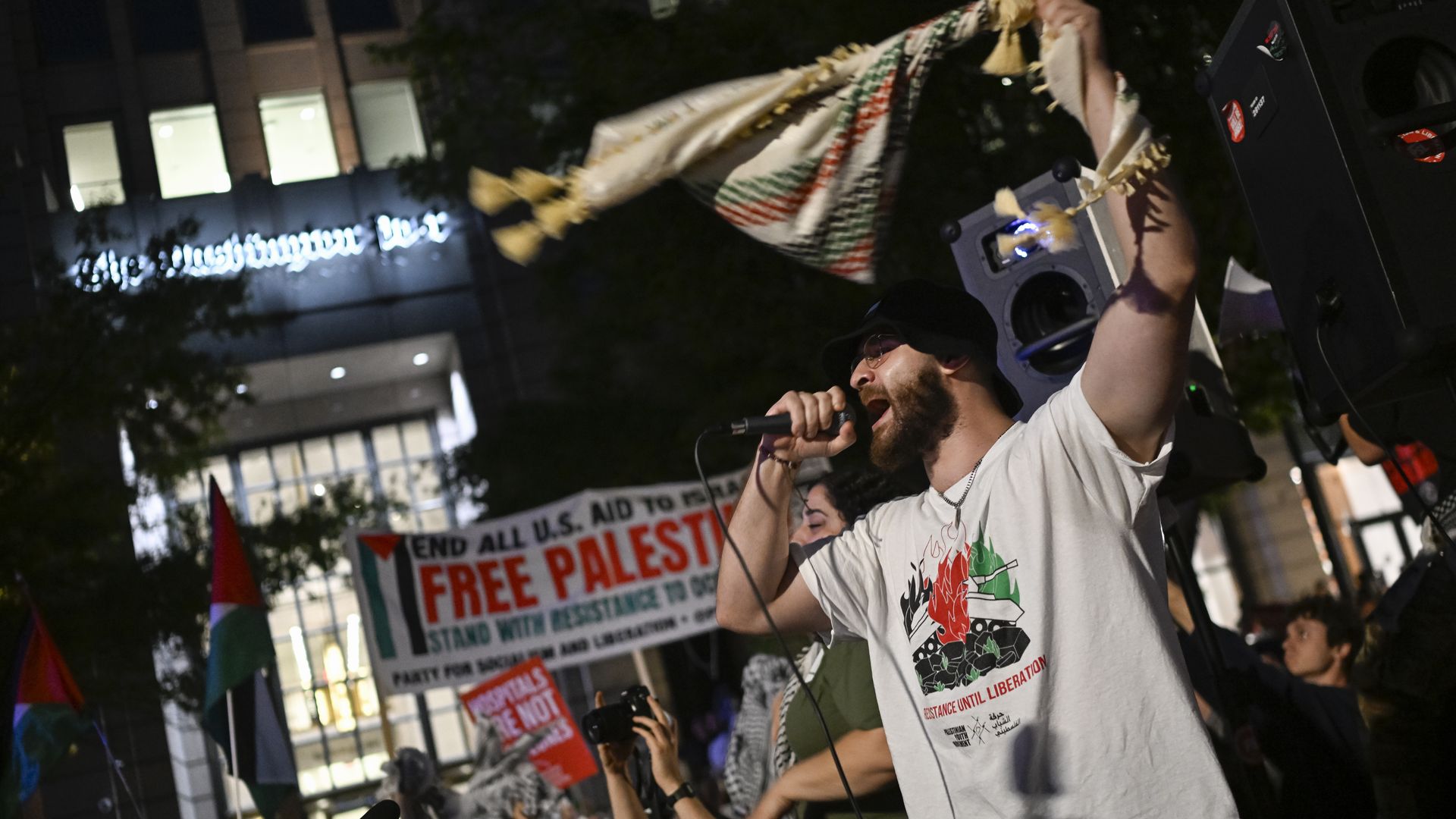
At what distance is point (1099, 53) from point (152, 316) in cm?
1261

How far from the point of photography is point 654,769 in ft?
11.8

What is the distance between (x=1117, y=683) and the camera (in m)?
2.36

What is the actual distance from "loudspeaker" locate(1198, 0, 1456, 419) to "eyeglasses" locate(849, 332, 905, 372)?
92 centimetres

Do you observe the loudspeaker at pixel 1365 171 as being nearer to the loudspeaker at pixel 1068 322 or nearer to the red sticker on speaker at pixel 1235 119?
the red sticker on speaker at pixel 1235 119

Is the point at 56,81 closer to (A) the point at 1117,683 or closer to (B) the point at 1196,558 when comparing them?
(B) the point at 1196,558

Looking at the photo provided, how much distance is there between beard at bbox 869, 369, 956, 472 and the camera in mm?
2732

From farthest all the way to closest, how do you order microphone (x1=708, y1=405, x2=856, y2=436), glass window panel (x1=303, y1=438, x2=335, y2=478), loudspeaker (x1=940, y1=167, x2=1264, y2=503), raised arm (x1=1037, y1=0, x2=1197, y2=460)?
glass window panel (x1=303, y1=438, x2=335, y2=478) < loudspeaker (x1=940, y1=167, x2=1264, y2=503) < microphone (x1=708, y1=405, x2=856, y2=436) < raised arm (x1=1037, y1=0, x2=1197, y2=460)

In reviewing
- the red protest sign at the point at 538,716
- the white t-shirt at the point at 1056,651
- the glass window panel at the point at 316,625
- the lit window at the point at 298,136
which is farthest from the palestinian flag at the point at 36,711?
the glass window panel at the point at 316,625

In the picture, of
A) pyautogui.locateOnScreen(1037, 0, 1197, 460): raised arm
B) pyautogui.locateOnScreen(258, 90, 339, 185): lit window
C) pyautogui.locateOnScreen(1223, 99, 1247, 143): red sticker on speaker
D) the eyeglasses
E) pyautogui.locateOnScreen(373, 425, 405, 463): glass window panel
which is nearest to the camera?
pyautogui.locateOnScreen(1037, 0, 1197, 460): raised arm

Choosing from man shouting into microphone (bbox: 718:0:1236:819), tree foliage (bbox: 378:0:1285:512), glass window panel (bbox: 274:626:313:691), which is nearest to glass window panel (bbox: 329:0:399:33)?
glass window panel (bbox: 274:626:313:691)

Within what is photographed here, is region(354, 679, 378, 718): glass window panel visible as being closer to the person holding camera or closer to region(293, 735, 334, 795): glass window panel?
region(293, 735, 334, 795): glass window panel

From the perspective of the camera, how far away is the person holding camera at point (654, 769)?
3561 millimetres

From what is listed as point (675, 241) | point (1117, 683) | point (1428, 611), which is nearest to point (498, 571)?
point (675, 241)

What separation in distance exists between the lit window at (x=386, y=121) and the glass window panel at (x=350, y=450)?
5.43 metres
